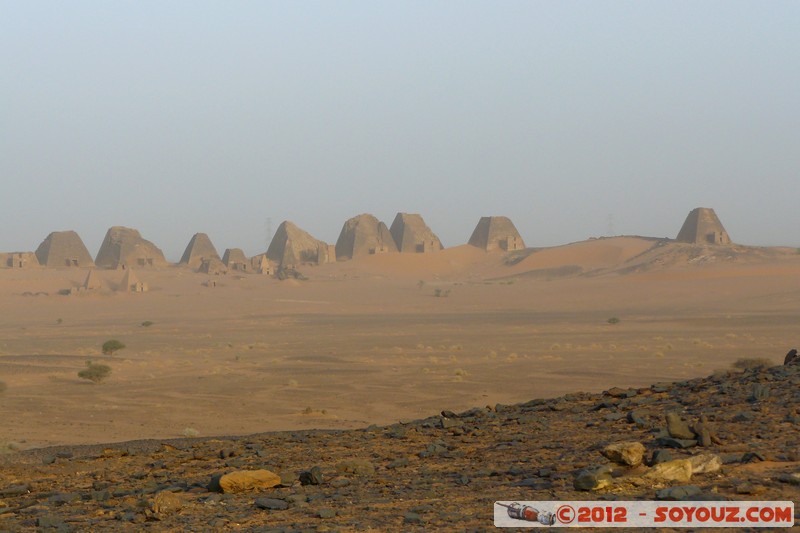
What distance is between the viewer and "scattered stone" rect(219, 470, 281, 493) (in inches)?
263

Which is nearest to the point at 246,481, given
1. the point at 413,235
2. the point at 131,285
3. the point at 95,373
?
the point at 95,373

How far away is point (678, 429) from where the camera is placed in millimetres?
6938

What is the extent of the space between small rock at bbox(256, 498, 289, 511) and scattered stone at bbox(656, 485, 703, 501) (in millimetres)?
2197

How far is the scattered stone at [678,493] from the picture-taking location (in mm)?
5176

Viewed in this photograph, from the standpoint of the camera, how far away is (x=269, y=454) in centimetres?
862

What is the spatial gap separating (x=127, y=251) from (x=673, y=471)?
91158 millimetres

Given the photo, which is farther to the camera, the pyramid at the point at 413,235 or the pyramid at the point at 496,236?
the pyramid at the point at 413,235

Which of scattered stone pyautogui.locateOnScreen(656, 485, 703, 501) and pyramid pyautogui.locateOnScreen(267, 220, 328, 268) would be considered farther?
pyramid pyautogui.locateOnScreen(267, 220, 328, 268)

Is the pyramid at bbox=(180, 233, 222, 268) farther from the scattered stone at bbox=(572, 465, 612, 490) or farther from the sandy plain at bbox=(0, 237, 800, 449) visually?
the scattered stone at bbox=(572, 465, 612, 490)

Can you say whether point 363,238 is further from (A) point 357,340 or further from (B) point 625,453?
(B) point 625,453

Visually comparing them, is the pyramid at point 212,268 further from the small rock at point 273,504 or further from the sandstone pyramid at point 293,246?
the small rock at point 273,504

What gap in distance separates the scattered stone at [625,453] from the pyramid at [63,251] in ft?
297

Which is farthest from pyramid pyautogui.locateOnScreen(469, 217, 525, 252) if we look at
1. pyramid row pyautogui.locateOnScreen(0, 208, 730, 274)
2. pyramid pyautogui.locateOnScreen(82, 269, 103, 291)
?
pyramid pyautogui.locateOnScreen(82, 269, 103, 291)

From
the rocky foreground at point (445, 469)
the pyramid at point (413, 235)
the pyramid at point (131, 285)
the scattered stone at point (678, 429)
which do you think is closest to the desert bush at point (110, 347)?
the rocky foreground at point (445, 469)
